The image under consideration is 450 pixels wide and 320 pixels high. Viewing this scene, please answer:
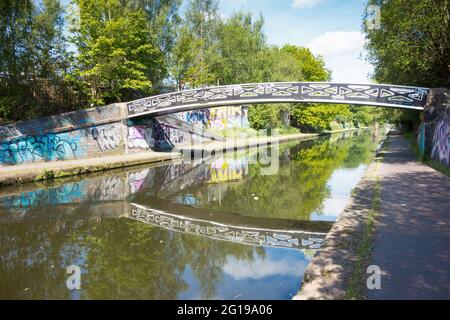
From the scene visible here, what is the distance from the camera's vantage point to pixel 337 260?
463 cm

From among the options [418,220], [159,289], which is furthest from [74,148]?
[418,220]

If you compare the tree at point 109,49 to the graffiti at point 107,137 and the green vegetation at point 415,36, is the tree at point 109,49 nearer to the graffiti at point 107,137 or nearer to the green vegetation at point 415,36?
the graffiti at point 107,137

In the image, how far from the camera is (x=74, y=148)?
19.4 meters

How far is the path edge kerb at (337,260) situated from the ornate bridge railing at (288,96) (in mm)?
10637

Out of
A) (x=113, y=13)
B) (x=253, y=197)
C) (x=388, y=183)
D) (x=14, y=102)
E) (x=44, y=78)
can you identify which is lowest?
(x=253, y=197)

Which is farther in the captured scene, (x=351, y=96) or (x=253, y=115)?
(x=253, y=115)

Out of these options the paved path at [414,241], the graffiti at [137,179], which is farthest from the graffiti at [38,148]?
the paved path at [414,241]

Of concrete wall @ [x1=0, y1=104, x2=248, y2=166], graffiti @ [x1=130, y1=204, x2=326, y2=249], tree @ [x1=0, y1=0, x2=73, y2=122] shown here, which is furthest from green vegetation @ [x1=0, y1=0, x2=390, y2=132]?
graffiti @ [x1=130, y1=204, x2=326, y2=249]

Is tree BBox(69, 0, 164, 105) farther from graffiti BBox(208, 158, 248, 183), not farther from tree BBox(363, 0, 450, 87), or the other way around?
tree BBox(363, 0, 450, 87)

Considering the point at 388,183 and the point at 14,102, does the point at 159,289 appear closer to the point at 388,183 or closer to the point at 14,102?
the point at 388,183

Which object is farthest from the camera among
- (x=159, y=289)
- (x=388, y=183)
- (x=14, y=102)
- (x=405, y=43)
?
(x=14, y=102)

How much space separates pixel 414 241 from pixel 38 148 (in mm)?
18037

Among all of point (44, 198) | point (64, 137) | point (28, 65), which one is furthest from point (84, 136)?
point (44, 198)

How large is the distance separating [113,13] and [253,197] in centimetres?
1991
